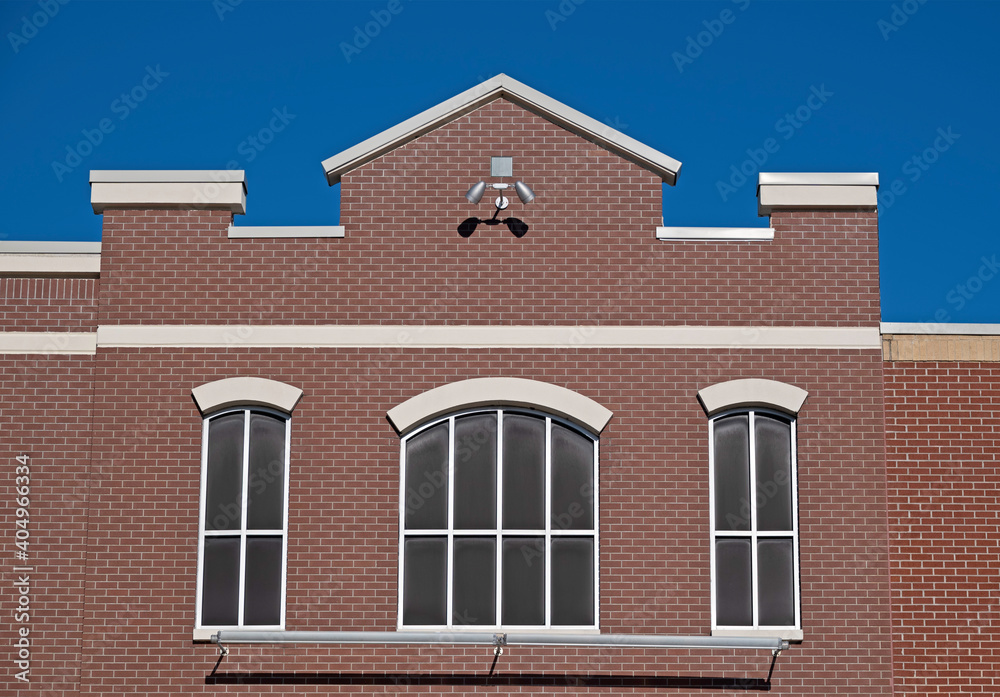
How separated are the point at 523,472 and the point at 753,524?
2.63 m

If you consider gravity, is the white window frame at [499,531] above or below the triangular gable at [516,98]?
below

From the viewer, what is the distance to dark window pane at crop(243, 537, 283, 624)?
11.8 metres

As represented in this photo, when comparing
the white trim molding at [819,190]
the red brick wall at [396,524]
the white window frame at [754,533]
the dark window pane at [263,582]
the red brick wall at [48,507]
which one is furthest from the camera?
the white trim molding at [819,190]

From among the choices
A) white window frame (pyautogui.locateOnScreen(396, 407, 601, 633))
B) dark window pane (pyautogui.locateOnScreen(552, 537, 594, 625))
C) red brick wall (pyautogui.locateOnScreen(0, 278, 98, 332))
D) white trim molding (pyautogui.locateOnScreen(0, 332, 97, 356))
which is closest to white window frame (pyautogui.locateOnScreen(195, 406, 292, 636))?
white window frame (pyautogui.locateOnScreen(396, 407, 601, 633))

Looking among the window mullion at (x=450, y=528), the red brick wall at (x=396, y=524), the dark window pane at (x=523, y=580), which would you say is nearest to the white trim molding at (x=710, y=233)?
the red brick wall at (x=396, y=524)

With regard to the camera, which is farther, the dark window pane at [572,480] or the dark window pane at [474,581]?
the dark window pane at [572,480]

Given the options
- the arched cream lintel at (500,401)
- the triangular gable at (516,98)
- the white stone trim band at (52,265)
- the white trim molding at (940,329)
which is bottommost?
the arched cream lintel at (500,401)

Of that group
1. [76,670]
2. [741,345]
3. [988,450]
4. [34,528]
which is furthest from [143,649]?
[988,450]

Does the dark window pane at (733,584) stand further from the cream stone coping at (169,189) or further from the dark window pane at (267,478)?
the cream stone coping at (169,189)

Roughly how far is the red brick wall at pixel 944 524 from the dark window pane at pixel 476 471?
4.49m

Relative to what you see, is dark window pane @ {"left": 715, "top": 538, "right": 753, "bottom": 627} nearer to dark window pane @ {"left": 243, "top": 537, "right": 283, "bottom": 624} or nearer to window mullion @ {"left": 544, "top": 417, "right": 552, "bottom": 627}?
→ window mullion @ {"left": 544, "top": 417, "right": 552, "bottom": 627}

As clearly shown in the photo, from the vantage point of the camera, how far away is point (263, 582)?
11.9 metres

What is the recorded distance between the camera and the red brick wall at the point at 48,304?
41.2 ft

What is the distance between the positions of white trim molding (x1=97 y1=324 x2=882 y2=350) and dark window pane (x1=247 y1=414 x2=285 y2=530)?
1.02 m
